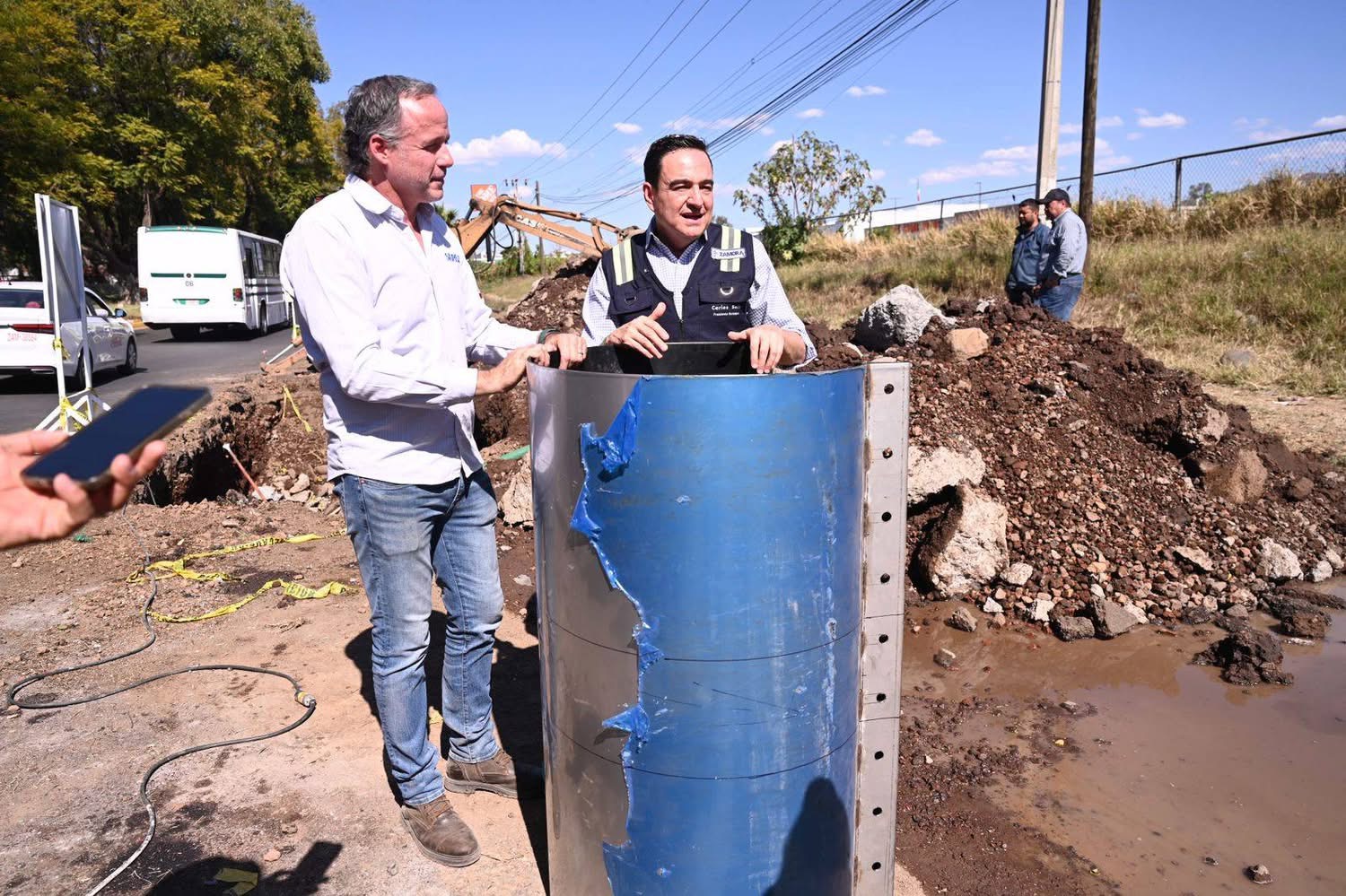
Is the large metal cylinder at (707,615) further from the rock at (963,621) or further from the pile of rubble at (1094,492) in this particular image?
the pile of rubble at (1094,492)

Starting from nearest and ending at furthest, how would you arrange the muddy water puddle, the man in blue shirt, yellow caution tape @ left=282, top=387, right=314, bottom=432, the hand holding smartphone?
the hand holding smartphone → the muddy water puddle → the man in blue shirt → yellow caution tape @ left=282, top=387, right=314, bottom=432

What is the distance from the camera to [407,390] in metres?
2.14

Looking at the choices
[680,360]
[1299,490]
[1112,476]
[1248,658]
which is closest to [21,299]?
[680,360]

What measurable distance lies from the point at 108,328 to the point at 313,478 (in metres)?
7.65

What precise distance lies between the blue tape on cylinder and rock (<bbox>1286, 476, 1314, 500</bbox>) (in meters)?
5.17

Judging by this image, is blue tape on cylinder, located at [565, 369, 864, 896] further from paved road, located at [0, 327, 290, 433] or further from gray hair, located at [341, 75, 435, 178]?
paved road, located at [0, 327, 290, 433]

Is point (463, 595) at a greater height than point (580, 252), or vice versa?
point (580, 252)

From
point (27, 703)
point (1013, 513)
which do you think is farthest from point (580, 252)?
point (27, 703)

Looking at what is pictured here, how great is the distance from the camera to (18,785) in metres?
2.80

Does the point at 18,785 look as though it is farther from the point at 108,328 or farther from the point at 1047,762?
Answer: the point at 108,328

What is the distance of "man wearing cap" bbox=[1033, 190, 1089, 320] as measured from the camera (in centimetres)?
800

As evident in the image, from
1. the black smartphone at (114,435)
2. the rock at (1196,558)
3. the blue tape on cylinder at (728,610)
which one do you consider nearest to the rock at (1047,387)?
the rock at (1196,558)

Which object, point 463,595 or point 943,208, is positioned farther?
point 943,208

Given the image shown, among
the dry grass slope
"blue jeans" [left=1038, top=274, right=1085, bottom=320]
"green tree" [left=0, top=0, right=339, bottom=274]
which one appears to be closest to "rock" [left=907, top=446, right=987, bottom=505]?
"blue jeans" [left=1038, top=274, right=1085, bottom=320]
